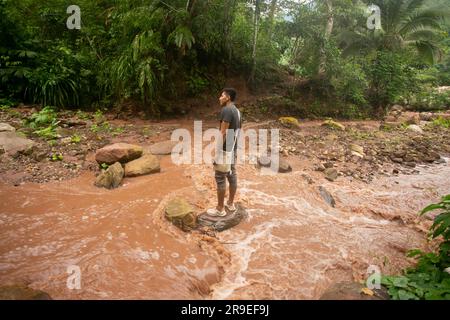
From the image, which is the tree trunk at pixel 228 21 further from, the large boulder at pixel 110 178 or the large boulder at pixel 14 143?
the large boulder at pixel 14 143

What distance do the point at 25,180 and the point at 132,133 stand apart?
11.3 feet

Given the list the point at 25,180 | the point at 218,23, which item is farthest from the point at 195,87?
the point at 25,180

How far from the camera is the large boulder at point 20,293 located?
2.68 meters

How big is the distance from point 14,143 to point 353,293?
7.10m

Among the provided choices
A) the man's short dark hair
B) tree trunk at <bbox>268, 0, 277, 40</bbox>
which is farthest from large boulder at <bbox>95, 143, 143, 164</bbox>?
tree trunk at <bbox>268, 0, 277, 40</bbox>

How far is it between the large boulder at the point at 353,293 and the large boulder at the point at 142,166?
165 inches

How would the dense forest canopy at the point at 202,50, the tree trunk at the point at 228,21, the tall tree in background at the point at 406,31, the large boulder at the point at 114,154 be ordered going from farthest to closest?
the tall tree in background at the point at 406,31 → the tree trunk at the point at 228,21 → the dense forest canopy at the point at 202,50 → the large boulder at the point at 114,154

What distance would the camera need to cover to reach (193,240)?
416cm

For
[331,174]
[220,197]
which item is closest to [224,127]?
[220,197]

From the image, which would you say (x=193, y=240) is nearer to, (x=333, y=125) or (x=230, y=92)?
(x=230, y=92)

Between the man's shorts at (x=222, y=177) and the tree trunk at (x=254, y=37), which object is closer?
the man's shorts at (x=222, y=177)

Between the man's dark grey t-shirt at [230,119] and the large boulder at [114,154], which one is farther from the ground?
A: the man's dark grey t-shirt at [230,119]

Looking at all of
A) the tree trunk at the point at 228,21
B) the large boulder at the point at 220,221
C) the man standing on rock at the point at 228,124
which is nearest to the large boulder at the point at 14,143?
the large boulder at the point at 220,221

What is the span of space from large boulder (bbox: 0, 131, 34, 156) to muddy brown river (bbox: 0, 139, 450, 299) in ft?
4.18
